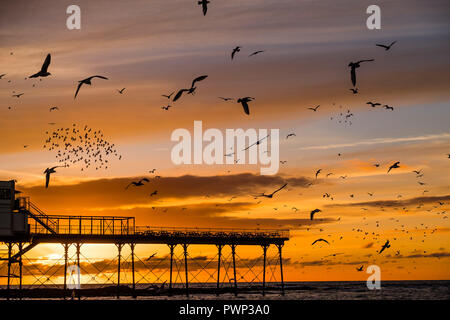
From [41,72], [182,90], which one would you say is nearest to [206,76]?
[182,90]

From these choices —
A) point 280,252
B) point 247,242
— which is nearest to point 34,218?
point 247,242
